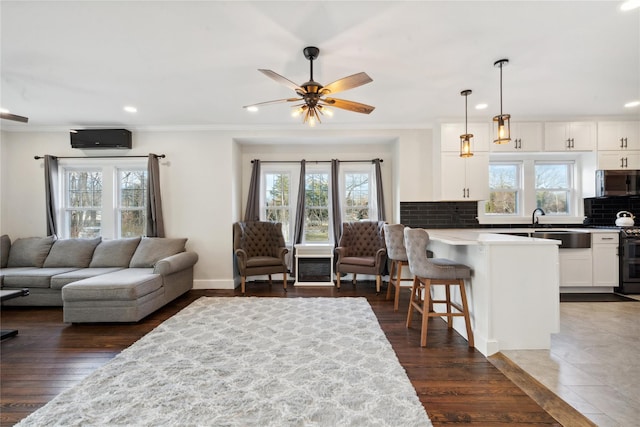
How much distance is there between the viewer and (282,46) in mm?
2439

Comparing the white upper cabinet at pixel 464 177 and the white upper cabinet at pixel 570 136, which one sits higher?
the white upper cabinet at pixel 570 136

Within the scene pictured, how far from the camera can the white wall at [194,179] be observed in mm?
4727

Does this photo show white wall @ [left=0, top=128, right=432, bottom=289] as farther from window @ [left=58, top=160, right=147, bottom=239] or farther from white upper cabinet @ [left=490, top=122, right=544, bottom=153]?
white upper cabinet @ [left=490, top=122, right=544, bottom=153]

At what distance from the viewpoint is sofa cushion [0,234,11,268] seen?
4.24m

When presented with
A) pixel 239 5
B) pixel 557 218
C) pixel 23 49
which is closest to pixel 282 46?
pixel 239 5

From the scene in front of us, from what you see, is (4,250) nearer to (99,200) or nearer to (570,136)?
(99,200)

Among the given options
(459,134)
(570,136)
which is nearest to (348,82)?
(459,134)

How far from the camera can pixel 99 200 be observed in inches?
194

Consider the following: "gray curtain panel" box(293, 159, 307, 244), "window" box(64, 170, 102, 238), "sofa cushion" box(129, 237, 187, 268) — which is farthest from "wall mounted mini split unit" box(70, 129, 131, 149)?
"gray curtain panel" box(293, 159, 307, 244)

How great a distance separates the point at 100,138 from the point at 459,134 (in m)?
5.64

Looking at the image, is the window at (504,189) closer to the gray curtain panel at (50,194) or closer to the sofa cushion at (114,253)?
the sofa cushion at (114,253)

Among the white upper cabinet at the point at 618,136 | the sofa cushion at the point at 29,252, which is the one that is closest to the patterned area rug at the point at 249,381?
the sofa cushion at the point at 29,252

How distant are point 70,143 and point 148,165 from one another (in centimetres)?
142

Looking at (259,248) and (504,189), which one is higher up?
(504,189)
